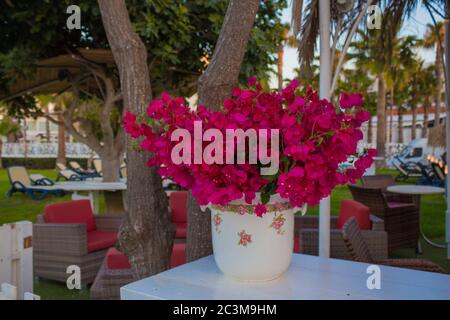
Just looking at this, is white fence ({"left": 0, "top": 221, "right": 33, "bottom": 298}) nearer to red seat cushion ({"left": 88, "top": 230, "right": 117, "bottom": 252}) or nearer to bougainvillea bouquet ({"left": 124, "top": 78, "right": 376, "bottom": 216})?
bougainvillea bouquet ({"left": 124, "top": 78, "right": 376, "bottom": 216})

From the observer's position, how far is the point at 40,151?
27562 mm

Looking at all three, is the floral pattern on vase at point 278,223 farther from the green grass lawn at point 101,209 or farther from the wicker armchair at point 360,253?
the green grass lawn at point 101,209

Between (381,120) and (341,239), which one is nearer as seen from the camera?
(341,239)

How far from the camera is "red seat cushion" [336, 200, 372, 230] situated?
3.83m

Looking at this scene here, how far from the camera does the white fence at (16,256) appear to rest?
1.80 meters

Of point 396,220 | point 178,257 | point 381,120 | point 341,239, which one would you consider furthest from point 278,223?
point 381,120

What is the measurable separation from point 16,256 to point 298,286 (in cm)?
118

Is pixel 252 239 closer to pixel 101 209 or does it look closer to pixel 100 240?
pixel 100 240

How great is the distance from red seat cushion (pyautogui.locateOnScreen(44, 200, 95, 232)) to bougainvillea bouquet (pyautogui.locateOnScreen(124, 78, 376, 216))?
141 inches

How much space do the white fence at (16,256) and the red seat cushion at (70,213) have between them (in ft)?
9.47

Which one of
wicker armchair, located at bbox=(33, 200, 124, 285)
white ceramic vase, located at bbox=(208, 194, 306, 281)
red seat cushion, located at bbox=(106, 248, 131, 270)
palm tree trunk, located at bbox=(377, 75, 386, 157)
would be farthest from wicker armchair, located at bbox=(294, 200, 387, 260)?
palm tree trunk, located at bbox=(377, 75, 386, 157)
